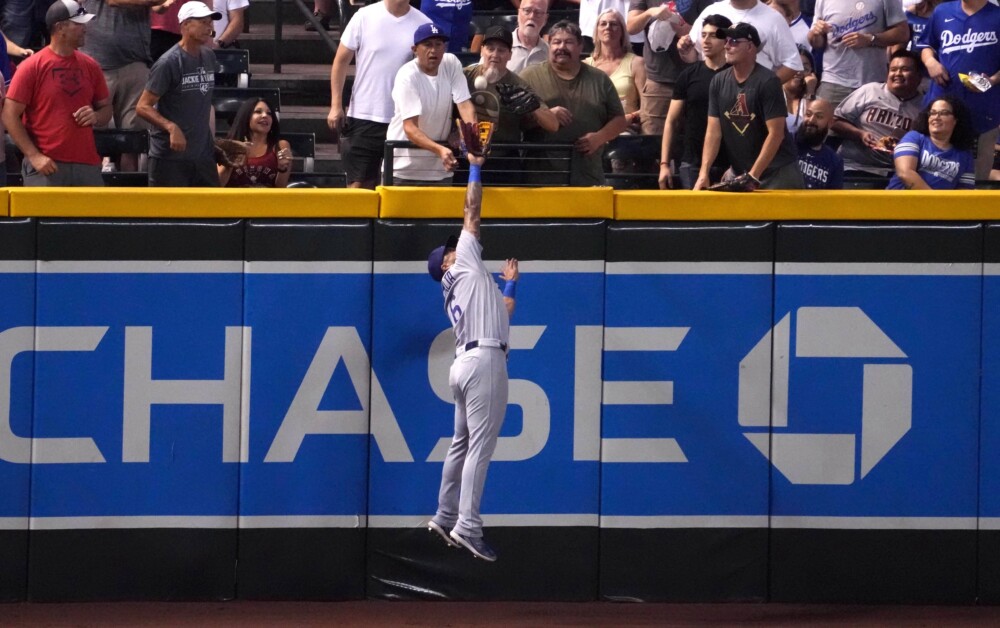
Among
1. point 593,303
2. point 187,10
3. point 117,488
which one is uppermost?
point 187,10

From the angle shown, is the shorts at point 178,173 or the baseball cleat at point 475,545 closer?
the baseball cleat at point 475,545

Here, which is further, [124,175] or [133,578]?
[124,175]

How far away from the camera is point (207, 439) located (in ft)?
29.0

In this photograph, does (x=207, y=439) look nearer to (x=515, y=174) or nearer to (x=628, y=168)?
(x=515, y=174)

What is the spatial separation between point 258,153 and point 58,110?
1.35 metres

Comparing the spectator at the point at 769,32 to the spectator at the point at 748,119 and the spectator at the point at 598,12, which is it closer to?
the spectator at the point at 748,119

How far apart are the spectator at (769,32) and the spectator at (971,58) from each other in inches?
46.2

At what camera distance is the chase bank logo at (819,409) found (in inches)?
351

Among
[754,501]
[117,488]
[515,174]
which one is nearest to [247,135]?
[515,174]

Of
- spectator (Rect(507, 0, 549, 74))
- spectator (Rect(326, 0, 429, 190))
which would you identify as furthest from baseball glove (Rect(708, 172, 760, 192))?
spectator (Rect(507, 0, 549, 74))

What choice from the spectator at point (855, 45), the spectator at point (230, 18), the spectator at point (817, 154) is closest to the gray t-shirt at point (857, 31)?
the spectator at point (855, 45)

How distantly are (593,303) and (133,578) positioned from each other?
316 cm

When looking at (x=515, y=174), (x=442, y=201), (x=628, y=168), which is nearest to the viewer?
(x=442, y=201)

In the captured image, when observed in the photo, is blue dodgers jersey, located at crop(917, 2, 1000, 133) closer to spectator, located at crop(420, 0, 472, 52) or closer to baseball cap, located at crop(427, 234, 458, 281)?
spectator, located at crop(420, 0, 472, 52)
